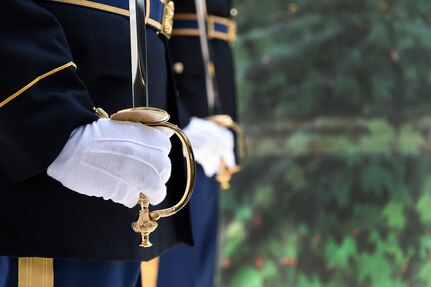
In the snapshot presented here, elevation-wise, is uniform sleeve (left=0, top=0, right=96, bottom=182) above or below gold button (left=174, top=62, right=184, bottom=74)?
below

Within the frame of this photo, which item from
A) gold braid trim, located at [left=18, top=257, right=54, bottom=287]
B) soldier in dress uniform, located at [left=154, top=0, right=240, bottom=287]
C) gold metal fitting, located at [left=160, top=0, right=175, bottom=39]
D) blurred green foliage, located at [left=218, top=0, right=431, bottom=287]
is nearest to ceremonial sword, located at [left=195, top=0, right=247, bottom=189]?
soldier in dress uniform, located at [left=154, top=0, right=240, bottom=287]

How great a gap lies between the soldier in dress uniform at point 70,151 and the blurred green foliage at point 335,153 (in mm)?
1807

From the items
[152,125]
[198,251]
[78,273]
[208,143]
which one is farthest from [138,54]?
[198,251]

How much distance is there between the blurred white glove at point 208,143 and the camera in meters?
1.47

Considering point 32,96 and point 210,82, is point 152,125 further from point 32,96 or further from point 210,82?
point 210,82

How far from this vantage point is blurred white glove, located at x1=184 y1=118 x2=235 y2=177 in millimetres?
1467

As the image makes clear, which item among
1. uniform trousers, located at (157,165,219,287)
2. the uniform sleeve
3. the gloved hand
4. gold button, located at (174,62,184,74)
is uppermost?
gold button, located at (174,62,184,74)

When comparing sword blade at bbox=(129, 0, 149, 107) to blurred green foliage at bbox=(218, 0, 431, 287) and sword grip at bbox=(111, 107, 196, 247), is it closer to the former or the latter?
sword grip at bbox=(111, 107, 196, 247)

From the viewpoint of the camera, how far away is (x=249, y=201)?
9.09ft

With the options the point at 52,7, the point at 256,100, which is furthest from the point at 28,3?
the point at 256,100

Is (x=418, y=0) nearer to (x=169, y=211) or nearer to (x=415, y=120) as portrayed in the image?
(x=415, y=120)

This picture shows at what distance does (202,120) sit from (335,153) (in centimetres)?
130

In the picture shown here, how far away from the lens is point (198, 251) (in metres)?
1.73

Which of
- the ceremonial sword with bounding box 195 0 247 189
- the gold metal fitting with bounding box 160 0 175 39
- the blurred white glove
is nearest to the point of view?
the gold metal fitting with bounding box 160 0 175 39
